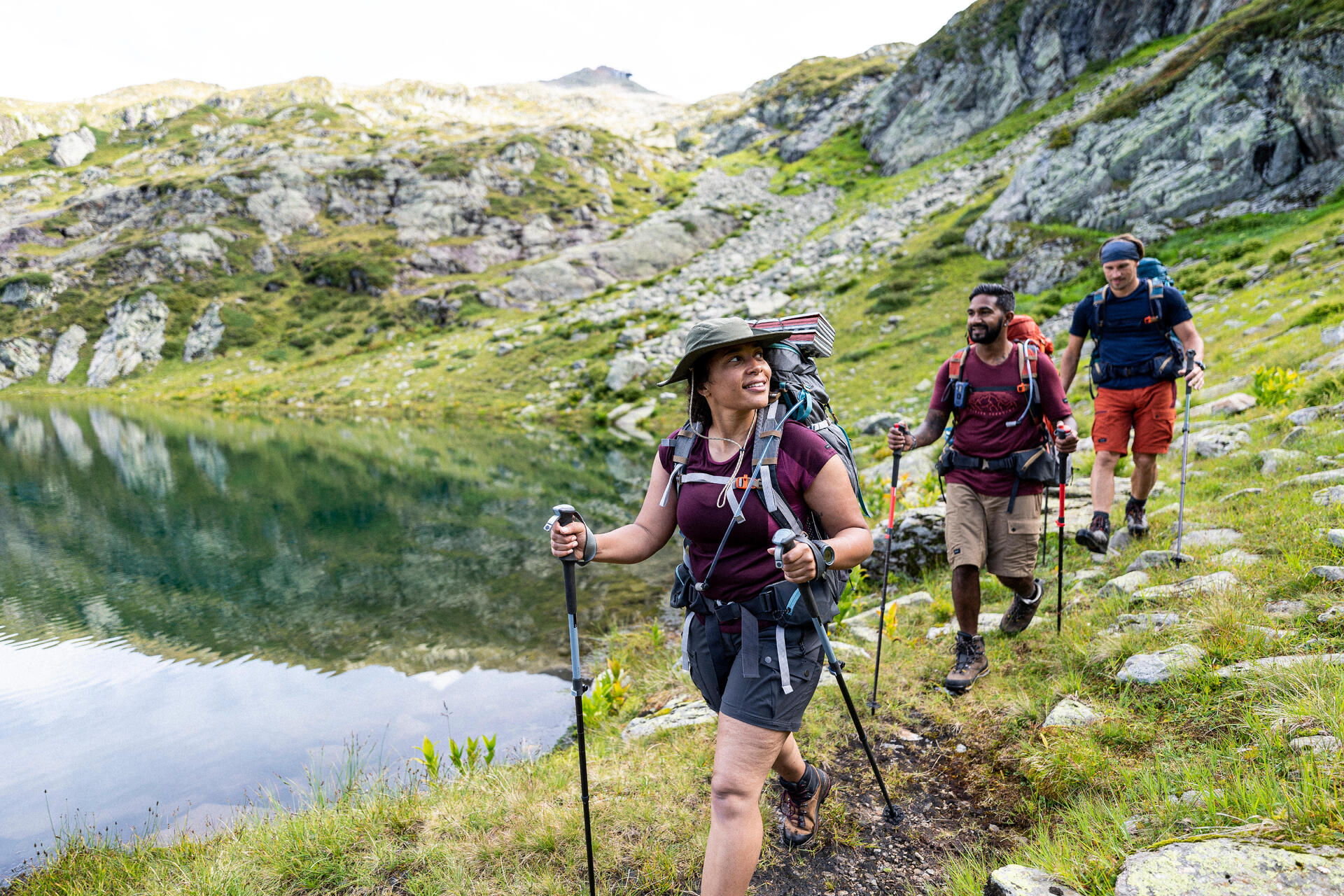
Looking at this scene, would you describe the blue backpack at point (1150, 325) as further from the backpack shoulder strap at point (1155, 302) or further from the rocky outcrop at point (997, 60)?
the rocky outcrop at point (997, 60)

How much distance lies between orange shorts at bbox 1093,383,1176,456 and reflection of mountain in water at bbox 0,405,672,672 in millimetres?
7128

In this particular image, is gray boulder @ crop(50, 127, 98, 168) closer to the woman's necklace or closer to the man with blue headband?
the woman's necklace

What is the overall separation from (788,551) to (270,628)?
11066 millimetres

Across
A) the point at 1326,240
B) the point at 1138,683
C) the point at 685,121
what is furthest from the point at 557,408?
the point at 685,121

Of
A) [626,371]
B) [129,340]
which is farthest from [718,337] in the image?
[129,340]

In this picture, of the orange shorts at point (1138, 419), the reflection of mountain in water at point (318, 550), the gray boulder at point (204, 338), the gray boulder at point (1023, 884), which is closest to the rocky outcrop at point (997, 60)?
the orange shorts at point (1138, 419)

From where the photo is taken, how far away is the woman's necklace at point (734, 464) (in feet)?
10.5

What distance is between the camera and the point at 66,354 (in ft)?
216

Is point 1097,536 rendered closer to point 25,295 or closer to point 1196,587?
point 1196,587

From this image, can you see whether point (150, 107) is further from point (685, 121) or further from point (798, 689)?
point (798, 689)

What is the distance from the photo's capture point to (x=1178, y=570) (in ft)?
18.0

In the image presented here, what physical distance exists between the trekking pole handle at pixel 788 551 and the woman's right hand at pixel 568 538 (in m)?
1.04

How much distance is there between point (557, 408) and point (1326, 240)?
3008 centimetres

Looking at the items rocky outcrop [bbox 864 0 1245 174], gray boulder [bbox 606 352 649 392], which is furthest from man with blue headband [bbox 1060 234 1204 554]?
rocky outcrop [bbox 864 0 1245 174]
